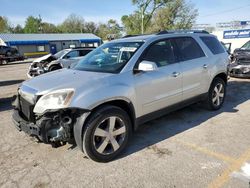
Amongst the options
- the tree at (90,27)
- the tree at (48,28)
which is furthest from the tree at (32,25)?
the tree at (90,27)

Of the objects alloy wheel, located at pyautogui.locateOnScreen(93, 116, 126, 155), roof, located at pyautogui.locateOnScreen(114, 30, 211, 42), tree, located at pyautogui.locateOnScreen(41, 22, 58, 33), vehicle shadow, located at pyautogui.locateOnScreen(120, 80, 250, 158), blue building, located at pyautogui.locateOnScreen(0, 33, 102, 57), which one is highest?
tree, located at pyautogui.locateOnScreen(41, 22, 58, 33)

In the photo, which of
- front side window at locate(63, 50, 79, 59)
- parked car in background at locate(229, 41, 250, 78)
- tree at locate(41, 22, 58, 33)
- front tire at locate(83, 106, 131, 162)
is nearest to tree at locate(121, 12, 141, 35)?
tree at locate(41, 22, 58, 33)

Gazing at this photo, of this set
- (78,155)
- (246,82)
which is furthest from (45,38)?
(78,155)

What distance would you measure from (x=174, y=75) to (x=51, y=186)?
2695 millimetres

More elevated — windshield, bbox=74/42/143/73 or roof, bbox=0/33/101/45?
roof, bbox=0/33/101/45

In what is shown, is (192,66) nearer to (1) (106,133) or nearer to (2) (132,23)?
(1) (106,133)

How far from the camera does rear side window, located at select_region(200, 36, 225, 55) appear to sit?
17.4 feet

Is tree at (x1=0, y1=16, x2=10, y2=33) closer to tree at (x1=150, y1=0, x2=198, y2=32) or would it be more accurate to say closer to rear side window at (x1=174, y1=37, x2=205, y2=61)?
tree at (x1=150, y1=0, x2=198, y2=32)

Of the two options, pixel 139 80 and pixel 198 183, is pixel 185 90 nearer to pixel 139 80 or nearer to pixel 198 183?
pixel 139 80

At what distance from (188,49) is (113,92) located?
7.24ft

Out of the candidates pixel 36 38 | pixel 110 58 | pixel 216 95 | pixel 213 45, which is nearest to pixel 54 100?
pixel 110 58

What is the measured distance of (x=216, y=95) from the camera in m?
5.51

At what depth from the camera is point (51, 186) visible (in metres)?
2.98

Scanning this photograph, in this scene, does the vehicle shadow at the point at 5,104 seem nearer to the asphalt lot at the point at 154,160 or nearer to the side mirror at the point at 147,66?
the asphalt lot at the point at 154,160
